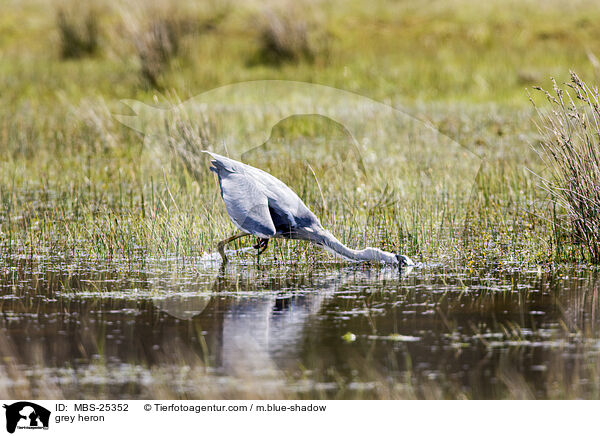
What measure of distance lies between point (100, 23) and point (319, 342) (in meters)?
16.7

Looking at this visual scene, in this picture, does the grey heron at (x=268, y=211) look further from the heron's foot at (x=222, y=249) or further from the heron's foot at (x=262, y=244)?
the heron's foot at (x=262, y=244)

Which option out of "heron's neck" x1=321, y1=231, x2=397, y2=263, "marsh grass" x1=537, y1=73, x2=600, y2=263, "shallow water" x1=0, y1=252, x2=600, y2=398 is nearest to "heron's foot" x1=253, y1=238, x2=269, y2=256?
"shallow water" x1=0, y1=252, x2=600, y2=398

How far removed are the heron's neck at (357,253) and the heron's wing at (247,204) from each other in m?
0.46

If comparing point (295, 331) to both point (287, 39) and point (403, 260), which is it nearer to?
point (403, 260)

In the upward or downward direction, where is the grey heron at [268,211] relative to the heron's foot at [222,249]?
upward

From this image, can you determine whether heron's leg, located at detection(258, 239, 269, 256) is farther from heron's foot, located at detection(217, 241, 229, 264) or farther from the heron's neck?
the heron's neck

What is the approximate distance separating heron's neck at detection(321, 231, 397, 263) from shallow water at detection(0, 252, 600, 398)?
0.33 ft

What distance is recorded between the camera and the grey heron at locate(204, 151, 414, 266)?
251 inches

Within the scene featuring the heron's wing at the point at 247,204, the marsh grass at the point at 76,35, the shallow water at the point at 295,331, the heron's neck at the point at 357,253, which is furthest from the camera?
the marsh grass at the point at 76,35

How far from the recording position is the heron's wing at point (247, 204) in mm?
6352

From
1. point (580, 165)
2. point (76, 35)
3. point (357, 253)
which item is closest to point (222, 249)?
point (357, 253)

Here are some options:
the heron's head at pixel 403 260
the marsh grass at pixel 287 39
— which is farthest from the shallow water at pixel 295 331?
the marsh grass at pixel 287 39

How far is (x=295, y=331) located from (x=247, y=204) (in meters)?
1.47

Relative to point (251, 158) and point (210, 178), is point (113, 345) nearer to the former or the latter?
point (210, 178)
